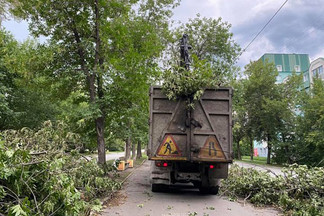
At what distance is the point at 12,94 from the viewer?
19.6 m

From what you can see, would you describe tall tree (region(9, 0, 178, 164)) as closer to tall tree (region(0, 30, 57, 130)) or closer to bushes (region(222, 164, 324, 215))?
tall tree (region(0, 30, 57, 130))

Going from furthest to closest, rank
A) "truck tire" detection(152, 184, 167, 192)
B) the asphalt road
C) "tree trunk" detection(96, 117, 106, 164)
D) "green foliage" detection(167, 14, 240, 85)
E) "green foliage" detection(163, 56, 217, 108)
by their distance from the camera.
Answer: "green foliage" detection(167, 14, 240, 85) < "tree trunk" detection(96, 117, 106, 164) < "truck tire" detection(152, 184, 167, 192) < "green foliage" detection(163, 56, 217, 108) < the asphalt road

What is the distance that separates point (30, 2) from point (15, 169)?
7876 mm

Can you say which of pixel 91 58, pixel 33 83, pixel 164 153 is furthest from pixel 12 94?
pixel 164 153

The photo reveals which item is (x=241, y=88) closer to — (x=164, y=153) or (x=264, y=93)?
(x=264, y=93)

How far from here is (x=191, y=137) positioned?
7531mm

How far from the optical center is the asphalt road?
6322mm

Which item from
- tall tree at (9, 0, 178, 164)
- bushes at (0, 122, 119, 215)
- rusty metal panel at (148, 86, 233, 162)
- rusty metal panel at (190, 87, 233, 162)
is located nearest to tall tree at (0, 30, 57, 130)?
tall tree at (9, 0, 178, 164)

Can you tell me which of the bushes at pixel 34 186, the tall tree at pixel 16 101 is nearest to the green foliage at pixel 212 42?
the tall tree at pixel 16 101

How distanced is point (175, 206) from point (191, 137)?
189cm

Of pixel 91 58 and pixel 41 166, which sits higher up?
pixel 91 58

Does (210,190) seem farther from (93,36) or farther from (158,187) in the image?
(93,36)

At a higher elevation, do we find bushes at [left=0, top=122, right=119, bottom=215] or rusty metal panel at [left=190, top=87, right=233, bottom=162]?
rusty metal panel at [left=190, top=87, right=233, bottom=162]

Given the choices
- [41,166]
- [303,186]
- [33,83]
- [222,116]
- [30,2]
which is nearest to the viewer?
[41,166]
